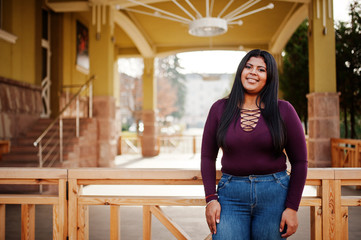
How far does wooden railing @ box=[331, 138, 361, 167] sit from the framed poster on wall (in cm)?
803

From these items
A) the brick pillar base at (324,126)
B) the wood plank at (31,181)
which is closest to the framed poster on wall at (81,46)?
the brick pillar base at (324,126)

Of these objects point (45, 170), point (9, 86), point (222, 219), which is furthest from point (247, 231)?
point (9, 86)

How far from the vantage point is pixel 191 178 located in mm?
1962

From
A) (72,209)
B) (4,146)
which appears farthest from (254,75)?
(4,146)

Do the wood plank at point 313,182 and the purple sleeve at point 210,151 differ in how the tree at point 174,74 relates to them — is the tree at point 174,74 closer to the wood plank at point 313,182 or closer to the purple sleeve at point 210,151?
the wood plank at point 313,182

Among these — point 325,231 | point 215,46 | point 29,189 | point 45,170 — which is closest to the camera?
point 325,231

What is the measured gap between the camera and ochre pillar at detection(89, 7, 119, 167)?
25.3 feet

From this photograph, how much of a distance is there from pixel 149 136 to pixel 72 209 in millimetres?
10876

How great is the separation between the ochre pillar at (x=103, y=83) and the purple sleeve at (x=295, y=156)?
6472mm

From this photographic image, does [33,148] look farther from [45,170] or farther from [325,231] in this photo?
[325,231]

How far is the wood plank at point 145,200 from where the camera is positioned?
1.95 m

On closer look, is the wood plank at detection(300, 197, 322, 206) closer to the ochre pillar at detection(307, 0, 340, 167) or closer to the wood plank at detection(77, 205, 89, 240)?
the wood plank at detection(77, 205, 89, 240)

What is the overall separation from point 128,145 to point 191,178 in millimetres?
12128

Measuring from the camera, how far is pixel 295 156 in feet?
5.27
